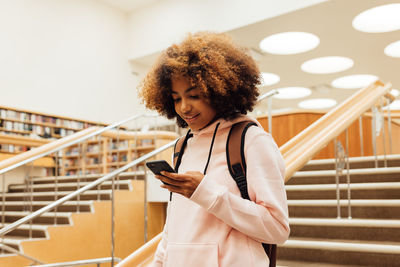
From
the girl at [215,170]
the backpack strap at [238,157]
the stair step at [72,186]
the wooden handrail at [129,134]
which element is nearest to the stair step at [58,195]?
the stair step at [72,186]

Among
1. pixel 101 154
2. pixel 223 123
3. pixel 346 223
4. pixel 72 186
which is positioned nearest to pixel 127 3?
pixel 101 154

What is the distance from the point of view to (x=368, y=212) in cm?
298

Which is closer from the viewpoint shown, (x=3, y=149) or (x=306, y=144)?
(x=306, y=144)

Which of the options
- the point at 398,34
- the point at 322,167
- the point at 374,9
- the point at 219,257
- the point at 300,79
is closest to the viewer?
the point at 219,257

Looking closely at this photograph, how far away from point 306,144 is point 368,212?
82 cm

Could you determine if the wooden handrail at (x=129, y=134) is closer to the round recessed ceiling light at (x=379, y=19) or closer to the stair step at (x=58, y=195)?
the stair step at (x=58, y=195)

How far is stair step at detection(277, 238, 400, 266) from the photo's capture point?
2.29 metres

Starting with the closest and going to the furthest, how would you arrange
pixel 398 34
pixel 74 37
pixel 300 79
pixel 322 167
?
pixel 322 167
pixel 398 34
pixel 74 37
pixel 300 79

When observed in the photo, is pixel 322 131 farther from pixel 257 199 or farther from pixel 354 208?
pixel 257 199

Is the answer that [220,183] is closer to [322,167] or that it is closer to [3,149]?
[322,167]

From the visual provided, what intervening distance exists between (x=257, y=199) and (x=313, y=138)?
1.95 m

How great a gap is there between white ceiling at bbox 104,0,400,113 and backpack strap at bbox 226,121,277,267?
749 cm

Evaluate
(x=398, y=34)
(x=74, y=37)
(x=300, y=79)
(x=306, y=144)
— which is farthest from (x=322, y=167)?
(x=300, y=79)

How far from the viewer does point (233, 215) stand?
0.89 metres
